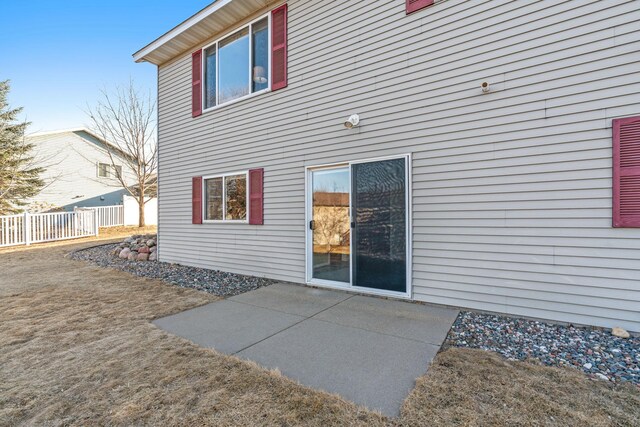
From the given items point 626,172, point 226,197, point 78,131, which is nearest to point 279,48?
point 226,197

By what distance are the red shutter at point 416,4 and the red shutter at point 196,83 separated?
186 inches

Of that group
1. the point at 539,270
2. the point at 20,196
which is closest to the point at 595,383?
the point at 539,270

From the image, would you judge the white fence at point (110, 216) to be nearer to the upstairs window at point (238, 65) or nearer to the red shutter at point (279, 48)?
the upstairs window at point (238, 65)

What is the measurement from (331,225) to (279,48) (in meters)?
3.34

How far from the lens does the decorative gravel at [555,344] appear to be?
2383 mm

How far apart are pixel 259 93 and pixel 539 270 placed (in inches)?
204

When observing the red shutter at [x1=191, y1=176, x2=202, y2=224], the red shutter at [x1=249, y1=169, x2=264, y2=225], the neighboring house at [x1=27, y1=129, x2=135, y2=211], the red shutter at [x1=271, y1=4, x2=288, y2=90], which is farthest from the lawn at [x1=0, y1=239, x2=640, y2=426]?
the neighboring house at [x1=27, y1=129, x2=135, y2=211]

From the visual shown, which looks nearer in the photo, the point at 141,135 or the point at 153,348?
the point at 153,348

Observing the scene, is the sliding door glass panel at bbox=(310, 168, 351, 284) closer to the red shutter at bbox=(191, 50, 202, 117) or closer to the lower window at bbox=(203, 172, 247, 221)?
the lower window at bbox=(203, 172, 247, 221)

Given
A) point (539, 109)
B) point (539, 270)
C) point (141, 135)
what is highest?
point (141, 135)

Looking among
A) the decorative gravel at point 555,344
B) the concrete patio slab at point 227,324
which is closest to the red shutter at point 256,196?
the concrete patio slab at point 227,324

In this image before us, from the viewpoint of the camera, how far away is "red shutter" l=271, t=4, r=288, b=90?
17.6ft

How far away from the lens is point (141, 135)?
48.2 ft

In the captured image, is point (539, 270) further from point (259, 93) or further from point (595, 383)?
point (259, 93)
